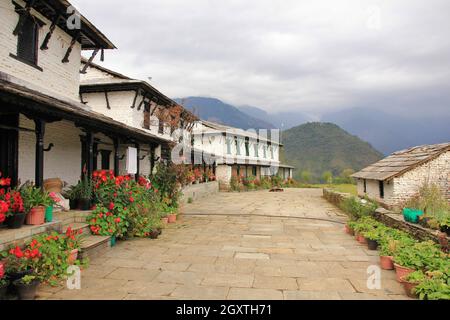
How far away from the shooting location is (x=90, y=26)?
994cm

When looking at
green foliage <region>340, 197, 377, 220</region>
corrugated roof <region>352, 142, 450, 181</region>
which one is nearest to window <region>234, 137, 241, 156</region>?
corrugated roof <region>352, 142, 450, 181</region>

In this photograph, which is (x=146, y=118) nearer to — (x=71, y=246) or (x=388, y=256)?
(x=71, y=246)

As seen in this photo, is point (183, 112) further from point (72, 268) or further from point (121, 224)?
point (72, 268)

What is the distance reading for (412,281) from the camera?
4039 millimetres

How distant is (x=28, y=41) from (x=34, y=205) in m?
5.47

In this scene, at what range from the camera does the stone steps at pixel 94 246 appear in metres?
5.40

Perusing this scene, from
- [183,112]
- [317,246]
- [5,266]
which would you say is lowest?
[317,246]

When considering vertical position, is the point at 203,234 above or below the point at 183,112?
below

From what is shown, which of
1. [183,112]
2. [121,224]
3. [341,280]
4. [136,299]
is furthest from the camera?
[183,112]

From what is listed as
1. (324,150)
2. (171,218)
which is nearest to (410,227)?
(171,218)

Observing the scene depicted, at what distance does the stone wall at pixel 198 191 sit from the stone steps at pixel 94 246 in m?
9.37
